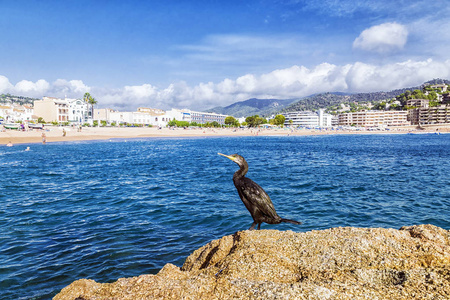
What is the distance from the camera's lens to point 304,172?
2419 centimetres

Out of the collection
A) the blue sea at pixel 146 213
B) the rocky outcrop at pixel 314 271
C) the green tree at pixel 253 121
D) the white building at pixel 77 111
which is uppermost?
the white building at pixel 77 111

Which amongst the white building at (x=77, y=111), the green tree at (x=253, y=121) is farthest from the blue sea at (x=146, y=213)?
the green tree at (x=253, y=121)

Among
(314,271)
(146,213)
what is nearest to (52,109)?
(146,213)

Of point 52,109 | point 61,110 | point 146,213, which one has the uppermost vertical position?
point 52,109

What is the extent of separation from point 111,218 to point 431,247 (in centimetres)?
1087

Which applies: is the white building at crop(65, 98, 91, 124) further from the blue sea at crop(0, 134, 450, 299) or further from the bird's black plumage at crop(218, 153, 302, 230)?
the bird's black plumage at crop(218, 153, 302, 230)

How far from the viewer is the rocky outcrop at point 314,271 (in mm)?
2840

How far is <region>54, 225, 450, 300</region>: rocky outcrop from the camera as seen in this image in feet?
9.32

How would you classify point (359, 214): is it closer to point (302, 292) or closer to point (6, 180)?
point (302, 292)

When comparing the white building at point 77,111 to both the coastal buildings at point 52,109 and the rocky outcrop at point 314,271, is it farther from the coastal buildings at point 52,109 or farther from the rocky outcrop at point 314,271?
the rocky outcrop at point 314,271

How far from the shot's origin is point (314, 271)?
3477mm

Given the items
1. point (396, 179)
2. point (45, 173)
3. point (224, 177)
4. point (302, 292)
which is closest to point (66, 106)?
point (45, 173)

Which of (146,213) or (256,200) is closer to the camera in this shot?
(256,200)

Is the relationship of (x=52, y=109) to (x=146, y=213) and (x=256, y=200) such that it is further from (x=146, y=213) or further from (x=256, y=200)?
(x=256, y=200)
